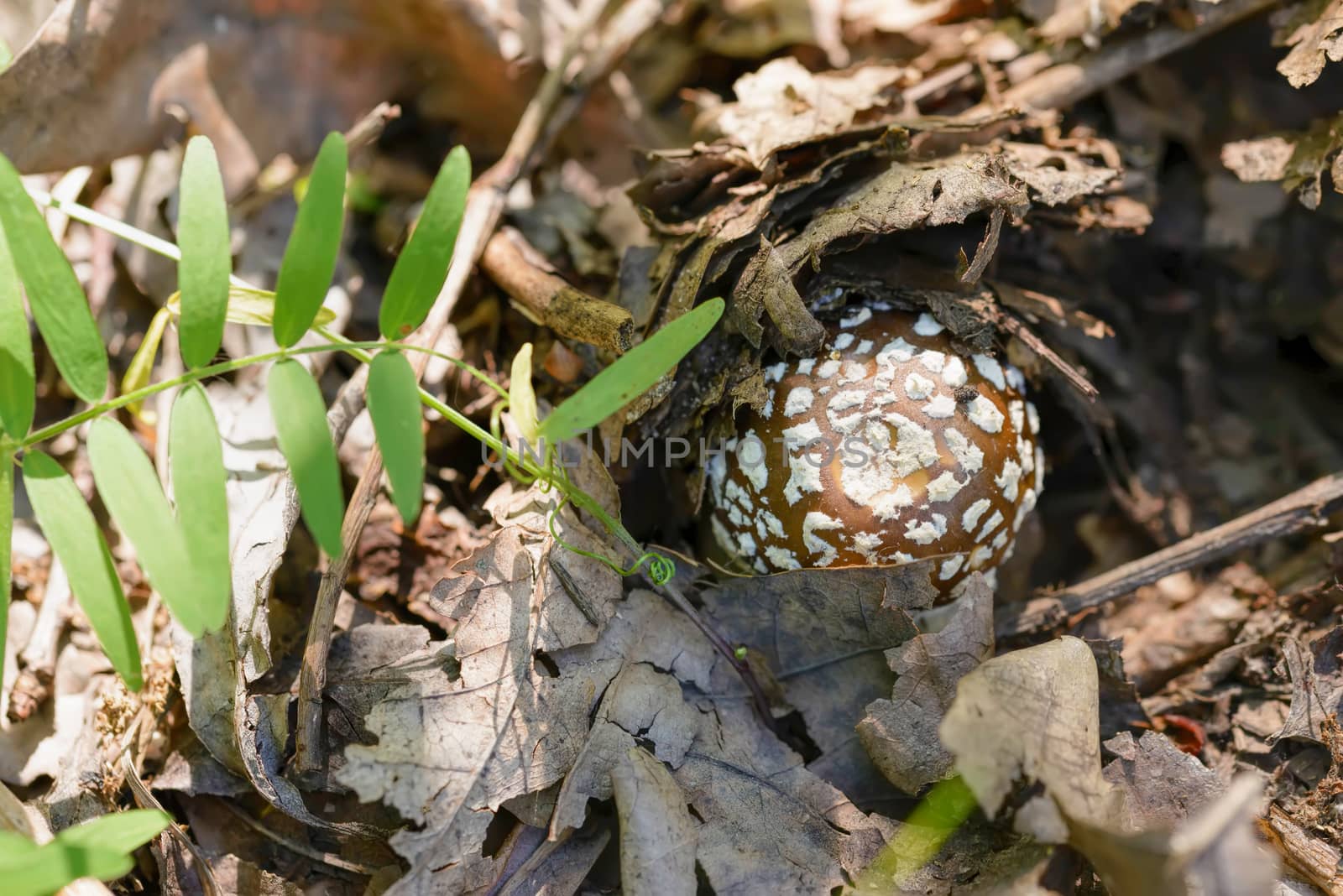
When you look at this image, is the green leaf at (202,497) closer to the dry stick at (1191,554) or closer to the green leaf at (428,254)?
the green leaf at (428,254)

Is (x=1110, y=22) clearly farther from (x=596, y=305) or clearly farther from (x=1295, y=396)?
(x=596, y=305)

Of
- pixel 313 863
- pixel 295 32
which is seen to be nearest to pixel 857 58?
pixel 295 32

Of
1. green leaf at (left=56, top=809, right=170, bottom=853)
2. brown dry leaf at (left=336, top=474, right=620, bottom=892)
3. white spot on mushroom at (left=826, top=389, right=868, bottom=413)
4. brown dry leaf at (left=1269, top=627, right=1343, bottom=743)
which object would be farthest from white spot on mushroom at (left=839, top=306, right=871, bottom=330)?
green leaf at (left=56, top=809, right=170, bottom=853)

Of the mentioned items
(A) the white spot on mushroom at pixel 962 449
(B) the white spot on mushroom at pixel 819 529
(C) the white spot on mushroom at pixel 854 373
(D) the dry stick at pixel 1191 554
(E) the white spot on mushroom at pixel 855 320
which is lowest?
(D) the dry stick at pixel 1191 554

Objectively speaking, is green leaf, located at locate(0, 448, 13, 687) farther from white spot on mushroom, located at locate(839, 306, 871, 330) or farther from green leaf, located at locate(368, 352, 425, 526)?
white spot on mushroom, located at locate(839, 306, 871, 330)

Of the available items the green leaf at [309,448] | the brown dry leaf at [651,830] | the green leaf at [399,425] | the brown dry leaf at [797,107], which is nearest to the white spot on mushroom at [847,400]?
the brown dry leaf at [797,107]

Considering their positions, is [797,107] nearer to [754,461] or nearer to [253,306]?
[754,461]

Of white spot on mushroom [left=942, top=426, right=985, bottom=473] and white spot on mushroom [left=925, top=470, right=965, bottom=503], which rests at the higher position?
white spot on mushroom [left=942, top=426, right=985, bottom=473]
